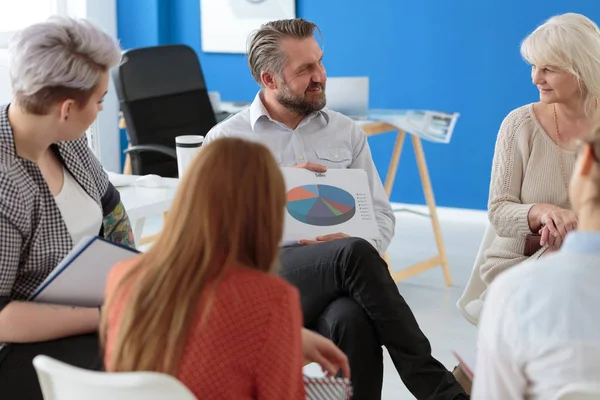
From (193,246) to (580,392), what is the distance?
0.58 meters

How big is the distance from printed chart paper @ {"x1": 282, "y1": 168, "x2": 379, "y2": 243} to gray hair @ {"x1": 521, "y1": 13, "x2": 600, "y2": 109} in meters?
0.61

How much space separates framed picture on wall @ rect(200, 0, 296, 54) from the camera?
5.53m

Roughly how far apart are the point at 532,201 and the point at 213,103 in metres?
2.24

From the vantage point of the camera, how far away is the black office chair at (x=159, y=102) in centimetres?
397

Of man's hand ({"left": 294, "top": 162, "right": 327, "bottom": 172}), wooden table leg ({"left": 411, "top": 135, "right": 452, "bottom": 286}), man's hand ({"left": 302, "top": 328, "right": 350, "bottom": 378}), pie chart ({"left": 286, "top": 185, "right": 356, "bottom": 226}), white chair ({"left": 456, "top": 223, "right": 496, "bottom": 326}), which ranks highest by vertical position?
man's hand ({"left": 294, "top": 162, "right": 327, "bottom": 172})

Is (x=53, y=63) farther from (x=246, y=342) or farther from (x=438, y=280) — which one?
(x=438, y=280)

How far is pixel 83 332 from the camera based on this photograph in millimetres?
1891

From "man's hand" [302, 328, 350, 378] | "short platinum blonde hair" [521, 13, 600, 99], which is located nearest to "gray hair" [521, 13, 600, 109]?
"short platinum blonde hair" [521, 13, 600, 99]

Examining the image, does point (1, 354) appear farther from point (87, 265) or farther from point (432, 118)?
point (432, 118)

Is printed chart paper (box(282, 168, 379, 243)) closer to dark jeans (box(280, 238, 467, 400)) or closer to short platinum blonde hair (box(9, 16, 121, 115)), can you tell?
dark jeans (box(280, 238, 467, 400))

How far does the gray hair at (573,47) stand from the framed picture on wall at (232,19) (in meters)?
3.13

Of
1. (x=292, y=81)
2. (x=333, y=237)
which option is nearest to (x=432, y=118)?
(x=292, y=81)

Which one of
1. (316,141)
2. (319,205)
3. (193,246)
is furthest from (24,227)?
(316,141)

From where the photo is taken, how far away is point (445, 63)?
5.05 meters
